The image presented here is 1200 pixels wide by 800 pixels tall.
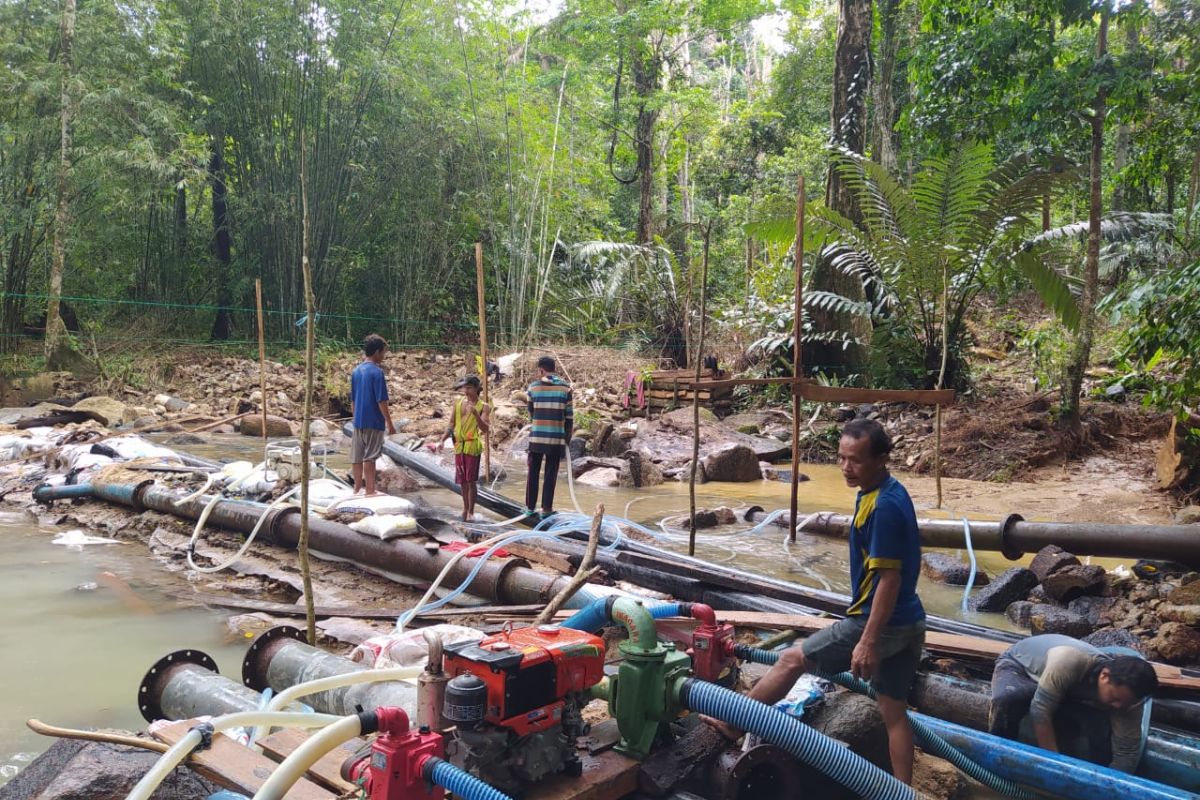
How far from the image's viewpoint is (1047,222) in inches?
500

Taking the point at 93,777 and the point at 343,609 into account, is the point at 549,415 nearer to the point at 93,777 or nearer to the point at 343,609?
the point at 343,609

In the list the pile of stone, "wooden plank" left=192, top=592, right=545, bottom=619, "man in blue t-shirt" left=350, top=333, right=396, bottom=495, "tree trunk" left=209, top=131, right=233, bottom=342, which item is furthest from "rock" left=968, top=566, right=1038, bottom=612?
"tree trunk" left=209, top=131, right=233, bottom=342

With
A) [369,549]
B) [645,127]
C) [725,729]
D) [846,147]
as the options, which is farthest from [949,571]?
[645,127]

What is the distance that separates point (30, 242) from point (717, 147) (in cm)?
1664

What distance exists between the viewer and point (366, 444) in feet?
23.8

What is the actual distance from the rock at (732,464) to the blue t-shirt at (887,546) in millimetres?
7370

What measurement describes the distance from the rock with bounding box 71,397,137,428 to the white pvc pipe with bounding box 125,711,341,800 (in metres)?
12.0

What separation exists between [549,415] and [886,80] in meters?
12.5

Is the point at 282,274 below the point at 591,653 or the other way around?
the other way around

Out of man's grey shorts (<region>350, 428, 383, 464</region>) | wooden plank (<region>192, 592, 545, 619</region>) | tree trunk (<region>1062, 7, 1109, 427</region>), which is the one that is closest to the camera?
wooden plank (<region>192, 592, 545, 619</region>)

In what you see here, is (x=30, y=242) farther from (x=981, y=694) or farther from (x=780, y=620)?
(x=981, y=694)

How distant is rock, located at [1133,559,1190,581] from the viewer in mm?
5184

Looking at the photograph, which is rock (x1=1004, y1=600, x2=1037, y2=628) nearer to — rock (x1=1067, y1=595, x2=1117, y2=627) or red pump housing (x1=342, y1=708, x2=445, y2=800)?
rock (x1=1067, y1=595, x2=1117, y2=627)

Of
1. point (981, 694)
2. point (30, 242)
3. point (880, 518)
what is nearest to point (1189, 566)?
point (981, 694)
